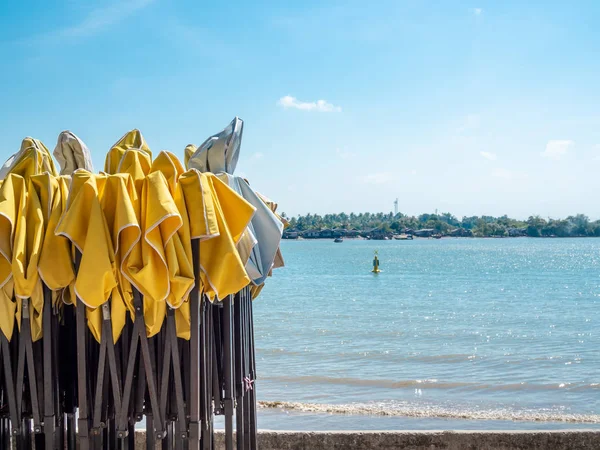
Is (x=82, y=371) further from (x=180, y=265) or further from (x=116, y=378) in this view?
(x=180, y=265)

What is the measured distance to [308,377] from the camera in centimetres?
1506

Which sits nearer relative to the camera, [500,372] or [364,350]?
[500,372]

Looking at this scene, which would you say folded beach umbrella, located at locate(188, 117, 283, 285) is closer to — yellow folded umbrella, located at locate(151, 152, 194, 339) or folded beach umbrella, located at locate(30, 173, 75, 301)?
yellow folded umbrella, located at locate(151, 152, 194, 339)

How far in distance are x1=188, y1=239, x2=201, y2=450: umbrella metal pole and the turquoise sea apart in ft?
22.1

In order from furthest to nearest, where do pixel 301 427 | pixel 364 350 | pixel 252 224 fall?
1. pixel 364 350
2. pixel 301 427
3. pixel 252 224

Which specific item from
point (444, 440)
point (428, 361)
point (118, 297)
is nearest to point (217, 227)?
point (118, 297)

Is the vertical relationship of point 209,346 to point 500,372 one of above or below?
above

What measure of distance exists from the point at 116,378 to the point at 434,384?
40.0 feet

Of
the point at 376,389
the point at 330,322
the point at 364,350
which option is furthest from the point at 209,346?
the point at 330,322

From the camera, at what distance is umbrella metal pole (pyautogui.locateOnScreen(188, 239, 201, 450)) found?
314 centimetres

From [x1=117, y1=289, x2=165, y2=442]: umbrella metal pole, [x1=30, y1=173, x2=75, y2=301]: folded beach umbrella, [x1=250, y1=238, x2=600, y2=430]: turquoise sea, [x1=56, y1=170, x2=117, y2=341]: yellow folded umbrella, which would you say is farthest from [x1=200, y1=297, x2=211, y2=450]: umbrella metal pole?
[x1=250, y1=238, x2=600, y2=430]: turquoise sea

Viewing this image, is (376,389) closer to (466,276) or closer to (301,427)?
(301,427)

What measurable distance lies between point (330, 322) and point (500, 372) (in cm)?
1102

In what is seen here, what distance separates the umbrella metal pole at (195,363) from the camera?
3137 mm
